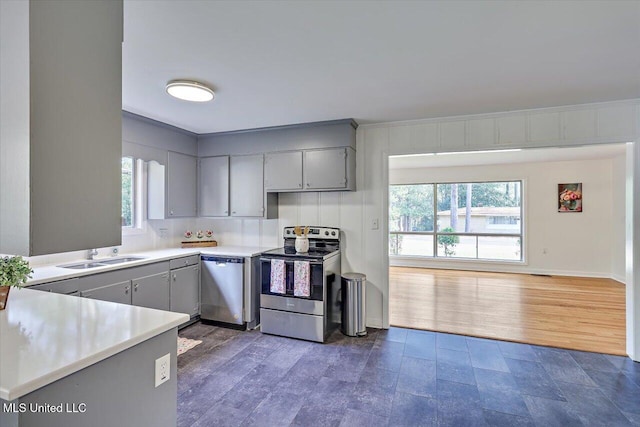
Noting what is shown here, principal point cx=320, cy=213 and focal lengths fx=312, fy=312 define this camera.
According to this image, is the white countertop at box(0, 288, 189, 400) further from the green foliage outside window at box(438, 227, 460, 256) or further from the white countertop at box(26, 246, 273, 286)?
the green foliage outside window at box(438, 227, 460, 256)

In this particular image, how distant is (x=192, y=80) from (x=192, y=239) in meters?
2.55

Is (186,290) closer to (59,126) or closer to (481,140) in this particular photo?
(59,126)

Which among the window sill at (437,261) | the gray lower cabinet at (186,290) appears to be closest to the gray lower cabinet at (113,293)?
the gray lower cabinet at (186,290)

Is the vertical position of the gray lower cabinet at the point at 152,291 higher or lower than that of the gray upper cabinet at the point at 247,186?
lower

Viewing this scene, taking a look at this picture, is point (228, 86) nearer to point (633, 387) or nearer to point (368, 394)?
point (368, 394)

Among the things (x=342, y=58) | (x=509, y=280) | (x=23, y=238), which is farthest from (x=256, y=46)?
(x=509, y=280)

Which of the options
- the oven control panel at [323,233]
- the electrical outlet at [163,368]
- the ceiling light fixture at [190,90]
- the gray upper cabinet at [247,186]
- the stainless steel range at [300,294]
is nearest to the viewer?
the electrical outlet at [163,368]

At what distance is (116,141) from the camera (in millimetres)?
1204

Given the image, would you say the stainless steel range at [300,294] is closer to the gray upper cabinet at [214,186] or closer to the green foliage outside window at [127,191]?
the gray upper cabinet at [214,186]

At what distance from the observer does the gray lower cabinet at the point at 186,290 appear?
345 centimetres

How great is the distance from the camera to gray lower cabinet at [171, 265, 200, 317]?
3.45 m

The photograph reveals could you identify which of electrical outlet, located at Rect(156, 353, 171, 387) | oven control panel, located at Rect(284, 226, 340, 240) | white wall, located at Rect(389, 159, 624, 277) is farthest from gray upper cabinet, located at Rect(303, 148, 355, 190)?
white wall, located at Rect(389, 159, 624, 277)

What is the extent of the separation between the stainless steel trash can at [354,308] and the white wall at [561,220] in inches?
175

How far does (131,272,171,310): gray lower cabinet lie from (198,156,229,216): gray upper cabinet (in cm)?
114
